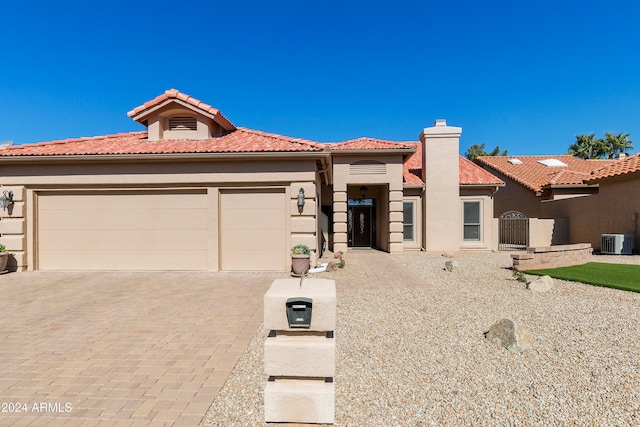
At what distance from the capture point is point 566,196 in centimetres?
1697

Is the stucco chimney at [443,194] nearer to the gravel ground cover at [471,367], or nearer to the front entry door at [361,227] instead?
the front entry door at [361,227]

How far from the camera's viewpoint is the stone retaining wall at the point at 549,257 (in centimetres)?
941

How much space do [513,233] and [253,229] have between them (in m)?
14.2

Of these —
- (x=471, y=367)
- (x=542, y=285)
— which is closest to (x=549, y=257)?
(x=542, y=285)

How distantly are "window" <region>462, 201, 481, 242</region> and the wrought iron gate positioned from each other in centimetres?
120

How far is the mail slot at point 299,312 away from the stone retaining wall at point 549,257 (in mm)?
9134

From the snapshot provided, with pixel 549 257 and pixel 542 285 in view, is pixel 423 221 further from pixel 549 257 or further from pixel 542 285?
pixel 542 285

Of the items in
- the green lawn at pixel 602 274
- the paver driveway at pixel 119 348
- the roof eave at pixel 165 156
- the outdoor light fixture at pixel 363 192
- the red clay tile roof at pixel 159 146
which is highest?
the red clay tile roof at pixel 159 146

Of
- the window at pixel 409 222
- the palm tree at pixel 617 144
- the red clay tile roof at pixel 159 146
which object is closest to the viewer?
the red clay tile roof at pixel 159 146

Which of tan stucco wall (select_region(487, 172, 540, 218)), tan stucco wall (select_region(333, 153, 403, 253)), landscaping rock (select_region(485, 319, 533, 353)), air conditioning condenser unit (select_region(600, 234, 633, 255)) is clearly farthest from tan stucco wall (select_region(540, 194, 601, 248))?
landscaping rock (select_region(485, 319, 533, 353))

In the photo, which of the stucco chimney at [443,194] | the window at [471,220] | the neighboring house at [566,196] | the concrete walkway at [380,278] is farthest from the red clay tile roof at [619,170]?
the concrete walkway at [380,278]

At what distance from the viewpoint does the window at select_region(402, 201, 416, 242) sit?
15203 millimetres

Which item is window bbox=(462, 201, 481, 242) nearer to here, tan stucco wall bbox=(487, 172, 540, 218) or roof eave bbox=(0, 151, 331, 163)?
tan stucco wall bbox=(487, 172, 540, 218)

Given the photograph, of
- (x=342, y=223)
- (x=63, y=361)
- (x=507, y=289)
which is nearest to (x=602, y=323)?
(x=507, y=289)
